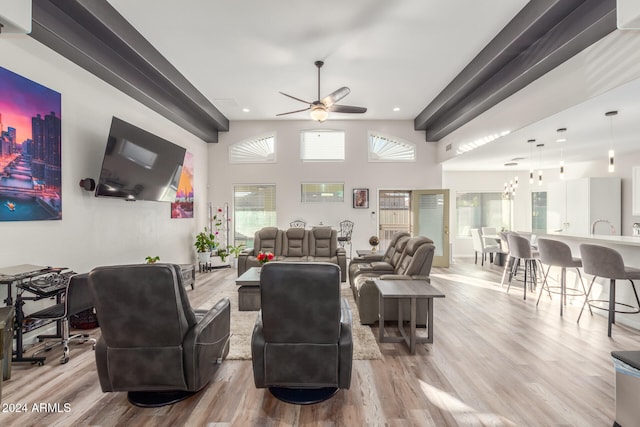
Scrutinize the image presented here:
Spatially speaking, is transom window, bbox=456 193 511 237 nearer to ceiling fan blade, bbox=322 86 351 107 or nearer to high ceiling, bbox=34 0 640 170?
high ceiling, bbox=34 0 640 170

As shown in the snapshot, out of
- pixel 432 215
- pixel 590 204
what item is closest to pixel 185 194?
pixel 432 215

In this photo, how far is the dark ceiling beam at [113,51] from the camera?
3039 mm

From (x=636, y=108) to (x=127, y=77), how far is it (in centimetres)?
647

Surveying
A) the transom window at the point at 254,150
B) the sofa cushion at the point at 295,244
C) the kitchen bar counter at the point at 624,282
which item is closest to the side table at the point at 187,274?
the sofa cushion at the point at 295,244

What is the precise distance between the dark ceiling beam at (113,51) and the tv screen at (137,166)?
66 centimetres

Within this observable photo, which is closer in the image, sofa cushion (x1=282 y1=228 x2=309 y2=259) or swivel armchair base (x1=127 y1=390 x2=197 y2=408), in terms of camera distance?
swivel armchair base (x1=127 y1=390 x2=197 y2=408)

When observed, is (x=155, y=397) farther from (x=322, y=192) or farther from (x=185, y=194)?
(x=322, y=192)

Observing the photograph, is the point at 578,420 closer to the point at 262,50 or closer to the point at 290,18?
the point at 290,18

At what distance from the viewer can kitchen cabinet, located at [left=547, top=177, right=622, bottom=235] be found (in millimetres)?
6668

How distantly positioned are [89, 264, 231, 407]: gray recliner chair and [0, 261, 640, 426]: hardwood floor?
0.21m

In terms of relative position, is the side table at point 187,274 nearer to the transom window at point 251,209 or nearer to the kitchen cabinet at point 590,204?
the transom window at point 251,209

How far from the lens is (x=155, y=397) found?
2.25 metres

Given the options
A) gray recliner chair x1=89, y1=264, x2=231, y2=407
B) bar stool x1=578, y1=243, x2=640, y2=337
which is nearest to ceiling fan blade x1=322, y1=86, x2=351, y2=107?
gray recliner chair x1=89, y1=264, x2=231, y2=407

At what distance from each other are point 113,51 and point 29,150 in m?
1.61
